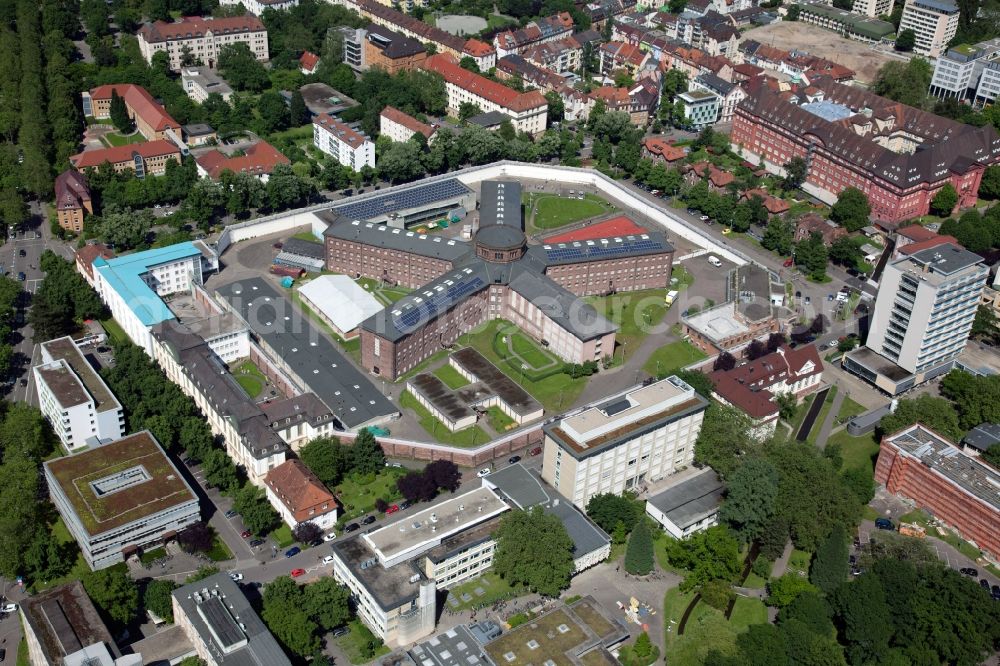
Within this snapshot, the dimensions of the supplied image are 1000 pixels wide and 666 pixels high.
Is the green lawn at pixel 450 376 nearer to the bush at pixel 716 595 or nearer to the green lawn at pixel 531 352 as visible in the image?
the green lawn at pixel 531 352

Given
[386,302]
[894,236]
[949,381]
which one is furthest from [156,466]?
[894,236]

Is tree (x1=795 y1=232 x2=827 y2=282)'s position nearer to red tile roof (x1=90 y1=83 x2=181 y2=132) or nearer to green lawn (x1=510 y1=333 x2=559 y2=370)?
green lawn (x1=510 y1=333 x2=559 y2=370)

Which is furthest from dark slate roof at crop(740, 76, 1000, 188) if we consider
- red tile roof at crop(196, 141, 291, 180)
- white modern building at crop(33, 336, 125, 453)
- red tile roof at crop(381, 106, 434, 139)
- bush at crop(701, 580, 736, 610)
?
white modern building at crop(33, 336, 125, 453)

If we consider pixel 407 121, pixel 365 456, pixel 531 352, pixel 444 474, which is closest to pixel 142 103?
pixel 407 121

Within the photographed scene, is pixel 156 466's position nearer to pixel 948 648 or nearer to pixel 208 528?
pixel 208 528

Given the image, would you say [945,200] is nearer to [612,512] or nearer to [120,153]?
[612,512]

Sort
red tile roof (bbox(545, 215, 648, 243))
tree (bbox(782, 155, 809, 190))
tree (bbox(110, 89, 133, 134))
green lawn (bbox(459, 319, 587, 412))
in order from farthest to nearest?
tree (bbox(110, 89, 133, 134)), tree (bbox(782, 155, 809, 190)), red tile roof (bbox(545, 215, 648, 243)), green lawn (bbox(459, 319, 587, 412))

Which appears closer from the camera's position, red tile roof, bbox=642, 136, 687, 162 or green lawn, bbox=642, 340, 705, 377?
green lawn, bbox=642, 340, 705, 377
